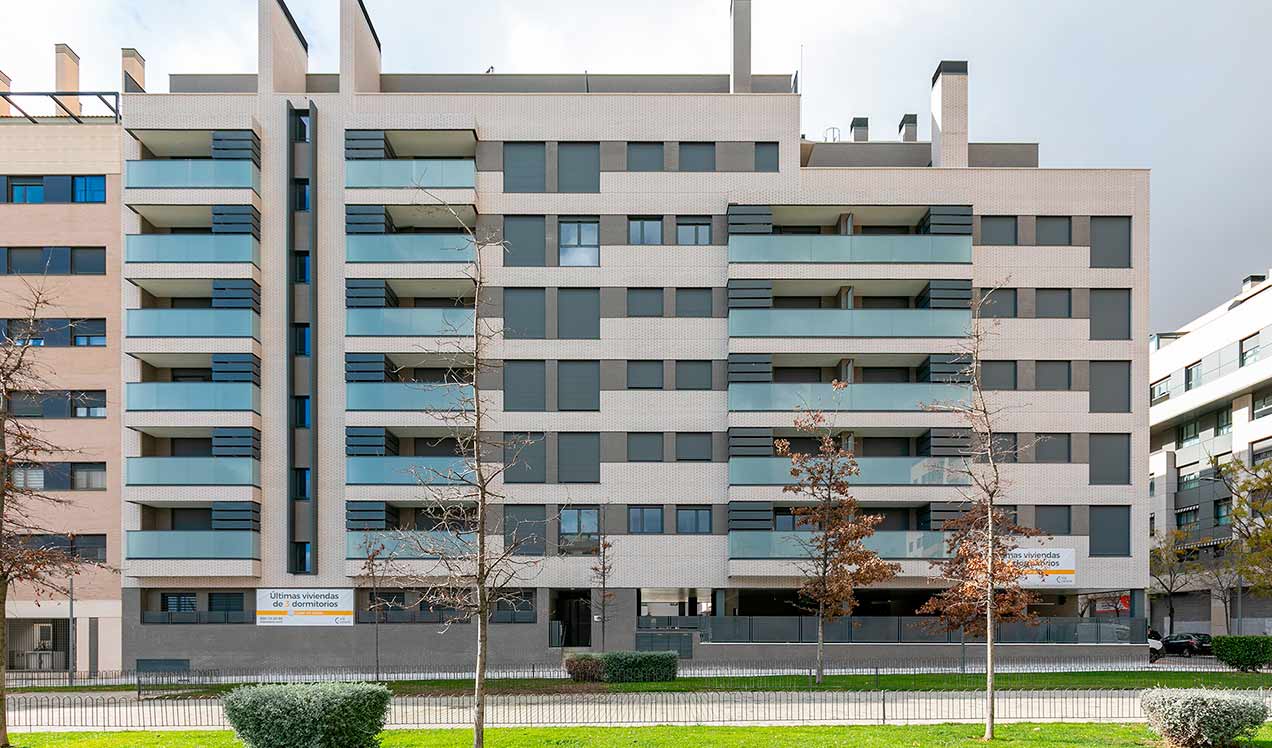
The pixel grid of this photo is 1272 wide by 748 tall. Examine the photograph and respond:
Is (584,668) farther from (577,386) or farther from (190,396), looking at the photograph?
(190,396)

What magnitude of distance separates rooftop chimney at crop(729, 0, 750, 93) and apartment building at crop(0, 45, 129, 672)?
24240 millimetres

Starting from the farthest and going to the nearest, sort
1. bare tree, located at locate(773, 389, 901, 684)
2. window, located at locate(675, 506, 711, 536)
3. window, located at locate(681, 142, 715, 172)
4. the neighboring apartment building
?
the neighboring apartment building < window, located at locate(681, 142, 715, 172) < window, located at locate(675, 506, 711, 536) < bare tree, located at locate(773, 389, 901, 684)

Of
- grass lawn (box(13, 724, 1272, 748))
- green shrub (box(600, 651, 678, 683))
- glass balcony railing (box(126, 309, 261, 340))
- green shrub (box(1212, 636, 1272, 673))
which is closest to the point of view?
grass lawn (box(13, 724, 1272, 748))

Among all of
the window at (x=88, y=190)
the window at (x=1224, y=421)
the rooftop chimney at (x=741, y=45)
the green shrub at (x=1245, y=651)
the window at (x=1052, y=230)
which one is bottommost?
the green shrub at (x=1245, y=651)

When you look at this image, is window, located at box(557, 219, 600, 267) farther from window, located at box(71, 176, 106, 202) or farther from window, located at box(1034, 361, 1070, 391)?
window, located at box(71, 176, 106, 202)

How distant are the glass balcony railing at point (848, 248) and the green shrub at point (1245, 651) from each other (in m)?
15.9

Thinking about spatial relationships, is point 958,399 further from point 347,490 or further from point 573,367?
point 347,490

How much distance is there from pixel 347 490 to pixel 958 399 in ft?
74.9

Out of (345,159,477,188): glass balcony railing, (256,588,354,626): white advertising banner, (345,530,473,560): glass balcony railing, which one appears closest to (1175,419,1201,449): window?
(345,530,473,560): glass balcony railing

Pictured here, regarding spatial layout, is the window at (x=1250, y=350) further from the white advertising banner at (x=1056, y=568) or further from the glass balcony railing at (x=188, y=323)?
the glass balcony railing at (x=188, y=323)

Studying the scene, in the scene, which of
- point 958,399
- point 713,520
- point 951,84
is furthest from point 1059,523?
point 951,84

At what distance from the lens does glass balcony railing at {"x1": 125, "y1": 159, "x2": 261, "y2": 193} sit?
136 feet

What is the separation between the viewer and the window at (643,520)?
4191 centimetres

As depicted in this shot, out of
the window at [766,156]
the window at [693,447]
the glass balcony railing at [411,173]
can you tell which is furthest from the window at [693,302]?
the glass balcony railing at [411,173]
